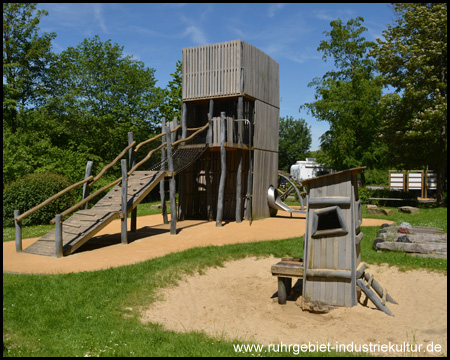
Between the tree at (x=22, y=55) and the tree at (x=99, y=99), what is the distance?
1.36 metres

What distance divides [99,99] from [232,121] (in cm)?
2008

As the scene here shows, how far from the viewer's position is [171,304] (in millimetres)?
8648

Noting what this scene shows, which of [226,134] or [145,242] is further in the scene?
[226,134]

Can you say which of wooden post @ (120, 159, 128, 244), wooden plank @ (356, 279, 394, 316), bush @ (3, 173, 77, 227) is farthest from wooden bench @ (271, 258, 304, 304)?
bush @ (3, 173, 77, 227)

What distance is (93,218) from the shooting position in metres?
13.8

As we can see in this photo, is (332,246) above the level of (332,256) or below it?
above

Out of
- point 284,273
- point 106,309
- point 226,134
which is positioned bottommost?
point 106,309

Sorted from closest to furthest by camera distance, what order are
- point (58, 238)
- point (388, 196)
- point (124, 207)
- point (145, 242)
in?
point (58, 238)
point (124, 207)
point (145, 242)
point (388, 196)

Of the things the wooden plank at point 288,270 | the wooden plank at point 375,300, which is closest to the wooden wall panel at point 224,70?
the wooden plank at point 288,270

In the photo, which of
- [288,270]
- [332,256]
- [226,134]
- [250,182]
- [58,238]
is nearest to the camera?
[332,256]

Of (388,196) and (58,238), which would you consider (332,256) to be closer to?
(58,238)

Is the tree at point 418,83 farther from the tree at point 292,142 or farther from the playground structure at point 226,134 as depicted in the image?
the tree at point 292,142

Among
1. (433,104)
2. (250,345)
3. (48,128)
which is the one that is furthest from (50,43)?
(250,345)

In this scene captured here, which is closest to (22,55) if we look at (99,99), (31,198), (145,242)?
(99,99)
